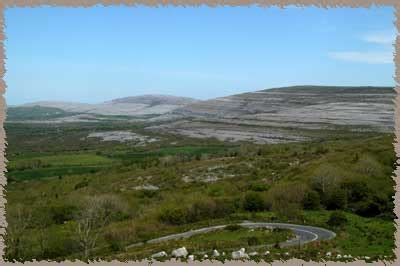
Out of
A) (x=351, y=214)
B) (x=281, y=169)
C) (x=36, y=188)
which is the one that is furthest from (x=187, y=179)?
(x=351, y=214)

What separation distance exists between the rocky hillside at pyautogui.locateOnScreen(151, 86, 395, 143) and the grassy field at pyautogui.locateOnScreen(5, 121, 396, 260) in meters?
7.81

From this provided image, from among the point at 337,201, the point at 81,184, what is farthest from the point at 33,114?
the point at 337,201

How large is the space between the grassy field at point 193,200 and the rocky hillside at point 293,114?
25.6ft

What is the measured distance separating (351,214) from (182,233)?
4817 millimetres

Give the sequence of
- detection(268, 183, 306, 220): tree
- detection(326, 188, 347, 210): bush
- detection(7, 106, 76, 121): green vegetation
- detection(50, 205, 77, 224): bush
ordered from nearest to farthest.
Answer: detection(268, 183, 306, 220): tree → detection(50, 205, 77, 224): bush → detection(326, 188, 347, 210): bush → detection(7, 106, 76, 121): green vegetation

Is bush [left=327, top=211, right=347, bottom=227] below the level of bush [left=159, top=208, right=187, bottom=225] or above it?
→ above

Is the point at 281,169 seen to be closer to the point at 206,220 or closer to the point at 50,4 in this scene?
the point at 206,220

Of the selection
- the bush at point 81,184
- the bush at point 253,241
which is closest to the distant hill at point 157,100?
the bush at point 81,184

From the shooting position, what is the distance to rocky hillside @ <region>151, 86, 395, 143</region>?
44.7m

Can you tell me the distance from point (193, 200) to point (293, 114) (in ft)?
144

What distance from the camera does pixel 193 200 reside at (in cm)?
1559

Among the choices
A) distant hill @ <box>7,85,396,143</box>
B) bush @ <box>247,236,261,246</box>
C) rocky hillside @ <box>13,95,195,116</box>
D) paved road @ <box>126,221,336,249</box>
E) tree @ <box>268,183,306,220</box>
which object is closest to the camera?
bush @ <box>247,236,261,246</box>

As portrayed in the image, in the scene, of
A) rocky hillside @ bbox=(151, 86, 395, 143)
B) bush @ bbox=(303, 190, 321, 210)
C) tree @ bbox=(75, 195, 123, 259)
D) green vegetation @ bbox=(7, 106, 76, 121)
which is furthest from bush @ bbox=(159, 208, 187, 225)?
green vegetation @ bbox=(7, 106, 76, 121)

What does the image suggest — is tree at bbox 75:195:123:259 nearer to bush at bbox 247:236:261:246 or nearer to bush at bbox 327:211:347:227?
bush at bbox 247:236:261:246
